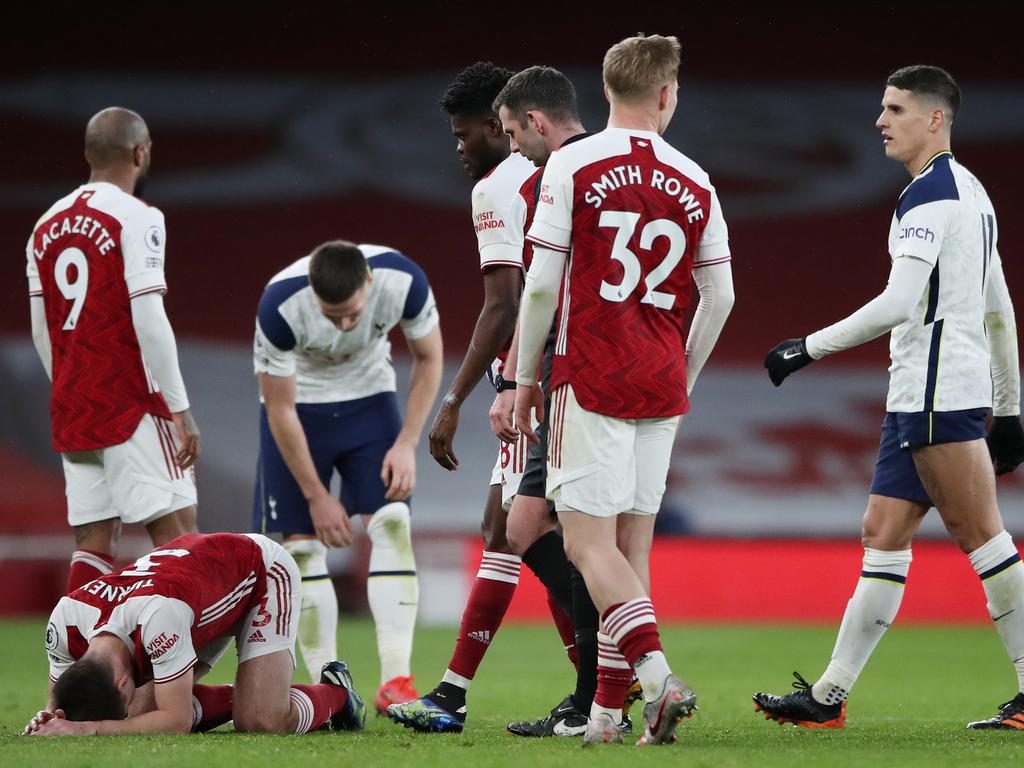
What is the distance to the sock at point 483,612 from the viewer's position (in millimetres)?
4625

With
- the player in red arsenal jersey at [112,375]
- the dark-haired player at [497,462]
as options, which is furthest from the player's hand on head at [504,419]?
the player in red arsenal jersey at [112,375]

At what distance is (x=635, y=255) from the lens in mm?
3977

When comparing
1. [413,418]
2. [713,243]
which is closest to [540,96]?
[713,243]

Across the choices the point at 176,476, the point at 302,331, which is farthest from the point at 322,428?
the point at 176,476

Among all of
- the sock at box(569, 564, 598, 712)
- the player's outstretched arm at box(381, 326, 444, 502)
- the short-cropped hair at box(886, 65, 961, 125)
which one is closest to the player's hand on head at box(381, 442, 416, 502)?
the player's outstretched arm at box(381, 326, 444, 502)

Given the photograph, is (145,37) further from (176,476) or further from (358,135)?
(176,476)

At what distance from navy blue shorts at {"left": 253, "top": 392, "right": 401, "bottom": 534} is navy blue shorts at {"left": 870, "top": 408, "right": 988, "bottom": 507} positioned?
7.04 ft

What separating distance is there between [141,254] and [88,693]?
72.2 inches

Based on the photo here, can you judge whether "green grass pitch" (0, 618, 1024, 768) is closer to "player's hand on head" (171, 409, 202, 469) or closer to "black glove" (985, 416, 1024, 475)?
"black glove" (985, 416, 1024, 475)

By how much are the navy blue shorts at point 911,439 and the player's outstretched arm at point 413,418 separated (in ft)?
6.01

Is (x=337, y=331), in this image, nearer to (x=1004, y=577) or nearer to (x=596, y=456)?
(x=596, y=456)

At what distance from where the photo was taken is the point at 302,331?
588cm

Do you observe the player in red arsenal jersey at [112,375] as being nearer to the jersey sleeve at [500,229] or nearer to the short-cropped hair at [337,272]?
the short-cropped hair at [337,272]

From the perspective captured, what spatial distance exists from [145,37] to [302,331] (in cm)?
1162
